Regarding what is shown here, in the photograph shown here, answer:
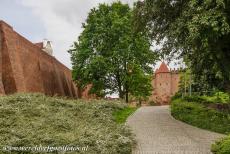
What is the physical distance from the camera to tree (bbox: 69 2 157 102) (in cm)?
3509

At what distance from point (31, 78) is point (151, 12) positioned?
495 inches

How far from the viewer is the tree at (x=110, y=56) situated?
115 ft

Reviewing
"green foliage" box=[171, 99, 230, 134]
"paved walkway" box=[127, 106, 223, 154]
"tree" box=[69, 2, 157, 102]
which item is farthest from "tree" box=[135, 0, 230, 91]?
"tree" box=[69, 2, 157, 102]

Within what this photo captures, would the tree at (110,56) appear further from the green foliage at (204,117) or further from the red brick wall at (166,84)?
the red brick wall at (166,84)

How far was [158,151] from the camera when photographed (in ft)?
41.0

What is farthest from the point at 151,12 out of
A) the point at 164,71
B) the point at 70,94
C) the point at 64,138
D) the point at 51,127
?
the point at 164,71

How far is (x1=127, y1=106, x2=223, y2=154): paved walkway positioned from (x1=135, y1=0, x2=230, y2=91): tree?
2.81m

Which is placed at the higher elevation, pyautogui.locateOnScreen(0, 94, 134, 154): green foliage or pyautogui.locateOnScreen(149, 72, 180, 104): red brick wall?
pyautogui.locateOnScreen(149, 72, 180, 104): red brick wall

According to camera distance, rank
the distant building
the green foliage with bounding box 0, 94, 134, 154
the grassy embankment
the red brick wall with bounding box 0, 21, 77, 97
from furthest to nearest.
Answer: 1. the distant building
2. the red brick wall with bounding box 0, 21, 77, 97
3. the grassy embankment
4. the green foliage with bounding box 0, 94, 134, 154

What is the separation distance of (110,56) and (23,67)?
33.6 ft

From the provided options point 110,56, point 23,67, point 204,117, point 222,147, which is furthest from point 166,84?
point 222,147

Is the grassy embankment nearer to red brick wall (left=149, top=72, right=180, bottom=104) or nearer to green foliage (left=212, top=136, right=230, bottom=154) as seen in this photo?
green foliage (left=212, top=136, right=230, bottom=154)

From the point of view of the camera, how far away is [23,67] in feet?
88.1

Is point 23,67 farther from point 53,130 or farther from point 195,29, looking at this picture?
point 195,29
